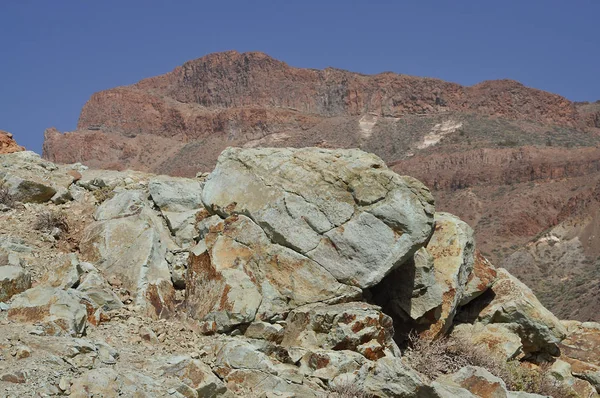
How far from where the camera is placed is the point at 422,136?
4198 inches

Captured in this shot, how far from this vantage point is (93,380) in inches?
288

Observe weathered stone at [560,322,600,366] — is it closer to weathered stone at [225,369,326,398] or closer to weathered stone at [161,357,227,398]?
weathered stone at [225,369,326,398]

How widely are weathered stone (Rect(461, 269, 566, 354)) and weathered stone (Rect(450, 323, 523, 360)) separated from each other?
17 centimetres

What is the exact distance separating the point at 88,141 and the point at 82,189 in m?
107

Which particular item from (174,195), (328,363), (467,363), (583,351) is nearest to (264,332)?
(328,363)

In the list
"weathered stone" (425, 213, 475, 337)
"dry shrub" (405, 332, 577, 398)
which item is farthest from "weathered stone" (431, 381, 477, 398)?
"weathered stone" (425, 213, 475, 337)

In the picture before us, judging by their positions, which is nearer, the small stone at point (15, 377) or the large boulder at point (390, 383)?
the small stone at point (15, 377)

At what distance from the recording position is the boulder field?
337 inches

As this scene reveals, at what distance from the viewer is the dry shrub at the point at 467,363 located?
11.2 meters

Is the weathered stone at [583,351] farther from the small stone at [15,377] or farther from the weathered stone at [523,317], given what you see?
the small stone at [15,377]

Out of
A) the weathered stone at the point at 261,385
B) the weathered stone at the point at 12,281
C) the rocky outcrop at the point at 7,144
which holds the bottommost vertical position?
the weathered stone at the point at 261,385

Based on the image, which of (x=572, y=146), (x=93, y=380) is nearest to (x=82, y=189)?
(x=93, y=380)

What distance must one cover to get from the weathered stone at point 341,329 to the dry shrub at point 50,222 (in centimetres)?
429

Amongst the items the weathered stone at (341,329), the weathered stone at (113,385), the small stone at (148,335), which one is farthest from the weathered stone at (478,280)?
the weathered stone at (113,385)
